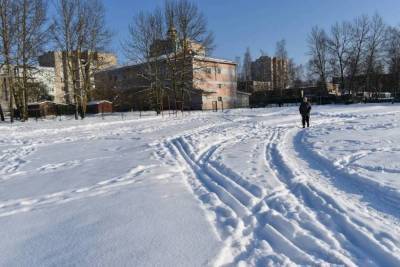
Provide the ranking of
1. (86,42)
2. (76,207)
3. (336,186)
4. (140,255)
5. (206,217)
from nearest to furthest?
1. (140,255)
2. (206,217)
3. (76,207)
4. (336,186)
5. (86,42)

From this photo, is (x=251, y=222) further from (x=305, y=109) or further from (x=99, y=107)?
(x=99, y=107)

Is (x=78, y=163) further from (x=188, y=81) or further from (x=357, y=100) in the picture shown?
(x=357, y=100)

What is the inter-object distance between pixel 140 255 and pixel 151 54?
40.8 m

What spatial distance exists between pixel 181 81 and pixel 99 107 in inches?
553

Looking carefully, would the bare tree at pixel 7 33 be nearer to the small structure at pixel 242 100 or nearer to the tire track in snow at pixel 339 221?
the tire track in snow at pixel 339 221

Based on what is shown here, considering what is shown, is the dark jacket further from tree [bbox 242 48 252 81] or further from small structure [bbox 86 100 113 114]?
tree [bbox 242 48 252 81]

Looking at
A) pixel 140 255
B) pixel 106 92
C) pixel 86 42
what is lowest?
pixel 140 255

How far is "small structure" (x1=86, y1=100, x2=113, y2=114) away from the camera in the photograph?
52.1 metres

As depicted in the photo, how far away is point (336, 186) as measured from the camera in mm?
6828

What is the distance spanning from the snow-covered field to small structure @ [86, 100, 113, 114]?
42.1m

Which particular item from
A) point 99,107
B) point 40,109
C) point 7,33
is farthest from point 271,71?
point 7,33

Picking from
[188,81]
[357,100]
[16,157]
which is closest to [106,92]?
[188,81]

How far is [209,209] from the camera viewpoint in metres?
5.88

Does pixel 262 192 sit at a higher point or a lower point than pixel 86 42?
lower
